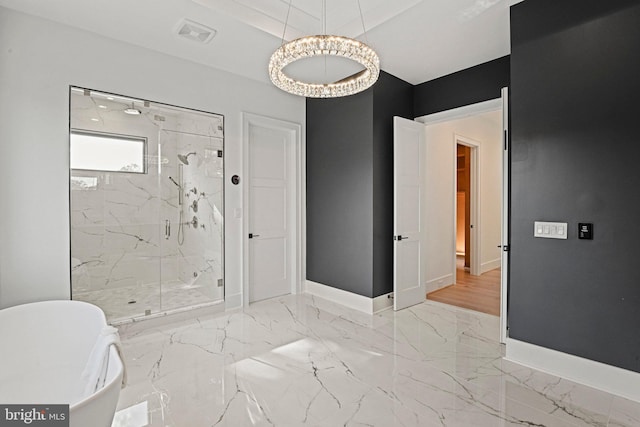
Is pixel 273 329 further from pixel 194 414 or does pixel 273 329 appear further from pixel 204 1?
pixel 204 1

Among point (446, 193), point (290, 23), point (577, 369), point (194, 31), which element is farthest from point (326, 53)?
point (446, 193)

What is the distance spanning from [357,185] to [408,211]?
0.71 meters

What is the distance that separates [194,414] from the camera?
6.62 ft

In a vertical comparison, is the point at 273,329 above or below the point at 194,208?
below

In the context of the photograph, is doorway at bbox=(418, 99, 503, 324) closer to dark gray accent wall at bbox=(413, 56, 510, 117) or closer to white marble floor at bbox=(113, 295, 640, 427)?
dark gray accent wall at bbox=(413, 56, 510, 117)

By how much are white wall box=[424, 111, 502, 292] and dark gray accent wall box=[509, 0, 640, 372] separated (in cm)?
194

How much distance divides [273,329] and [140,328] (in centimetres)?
136

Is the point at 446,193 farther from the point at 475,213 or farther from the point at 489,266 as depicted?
the point at 489,266

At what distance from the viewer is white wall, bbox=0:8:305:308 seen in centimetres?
265

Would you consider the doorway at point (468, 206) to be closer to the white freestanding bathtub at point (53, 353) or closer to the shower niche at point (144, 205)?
the shower niche at point (144, 205)

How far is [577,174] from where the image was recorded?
237 centimetres

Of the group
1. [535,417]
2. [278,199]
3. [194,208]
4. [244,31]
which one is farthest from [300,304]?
[244,31]

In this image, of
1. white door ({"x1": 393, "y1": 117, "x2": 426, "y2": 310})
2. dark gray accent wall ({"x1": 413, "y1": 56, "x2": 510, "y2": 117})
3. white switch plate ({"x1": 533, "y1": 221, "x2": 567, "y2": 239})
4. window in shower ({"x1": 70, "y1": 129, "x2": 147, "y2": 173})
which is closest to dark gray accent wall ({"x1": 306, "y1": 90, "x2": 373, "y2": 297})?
white door ({"x1": 393, "y1": 117, "x2": 426, "y2": 310})

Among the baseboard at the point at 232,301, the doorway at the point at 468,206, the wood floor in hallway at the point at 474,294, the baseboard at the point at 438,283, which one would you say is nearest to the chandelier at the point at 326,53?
the doorway at the point at 468,206
